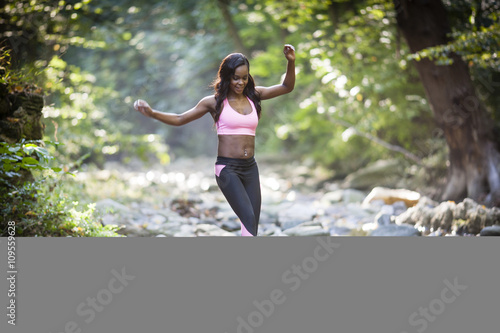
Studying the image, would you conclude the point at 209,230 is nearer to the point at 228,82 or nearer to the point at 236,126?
the point at 236,126

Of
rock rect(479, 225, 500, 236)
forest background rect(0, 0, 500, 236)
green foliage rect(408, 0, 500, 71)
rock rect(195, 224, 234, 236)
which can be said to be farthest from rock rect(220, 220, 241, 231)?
green foliage rect(408, 0, 500, 71)

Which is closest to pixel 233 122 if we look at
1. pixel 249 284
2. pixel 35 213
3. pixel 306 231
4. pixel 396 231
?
pixel 249 284

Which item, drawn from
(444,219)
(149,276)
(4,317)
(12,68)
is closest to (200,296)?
(149,276)

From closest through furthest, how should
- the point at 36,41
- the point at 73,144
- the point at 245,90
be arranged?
the point at 245,90
the point at 36,41
the point at 73,144

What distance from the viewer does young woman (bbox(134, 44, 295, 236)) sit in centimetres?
355

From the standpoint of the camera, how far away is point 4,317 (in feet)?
9.95

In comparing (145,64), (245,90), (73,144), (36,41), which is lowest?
(145,64)

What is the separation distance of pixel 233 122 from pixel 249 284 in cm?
115

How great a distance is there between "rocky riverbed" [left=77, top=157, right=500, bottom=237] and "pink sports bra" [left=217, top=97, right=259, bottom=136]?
1.45 meters

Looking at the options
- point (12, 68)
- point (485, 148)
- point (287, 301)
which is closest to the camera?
point (287, 301)

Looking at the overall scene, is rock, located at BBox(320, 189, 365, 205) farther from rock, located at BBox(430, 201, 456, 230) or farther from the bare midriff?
the bare midriff

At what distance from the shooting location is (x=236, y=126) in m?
3.63

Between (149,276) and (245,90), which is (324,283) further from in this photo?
(245,90)

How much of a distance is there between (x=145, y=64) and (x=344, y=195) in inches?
478
